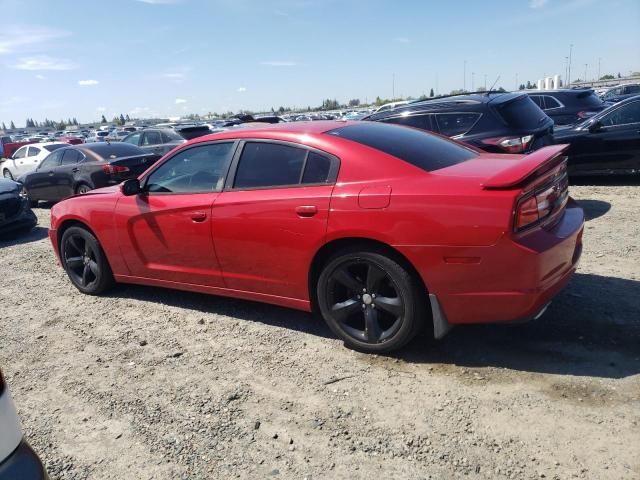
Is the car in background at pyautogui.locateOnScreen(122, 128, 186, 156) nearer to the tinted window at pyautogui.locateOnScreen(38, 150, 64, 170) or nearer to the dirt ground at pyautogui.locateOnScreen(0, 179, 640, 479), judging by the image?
the tinted window at pyautogui.locateOnScreen(38, 150, 64, 170)

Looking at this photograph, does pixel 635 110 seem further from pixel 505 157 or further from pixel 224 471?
pixel 224 471

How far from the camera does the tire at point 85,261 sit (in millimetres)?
5238

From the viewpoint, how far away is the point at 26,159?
1720cm

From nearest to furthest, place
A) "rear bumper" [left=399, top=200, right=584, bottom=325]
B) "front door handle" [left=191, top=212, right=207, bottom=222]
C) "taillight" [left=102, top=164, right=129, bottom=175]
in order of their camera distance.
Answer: "rear bumper" [left=399, top=200, right=584, bottom=325], "front door handle" [left=191, top=212, right=207, bottom=222], "taillight" [left=102, top=164, right=129, bottom=175]

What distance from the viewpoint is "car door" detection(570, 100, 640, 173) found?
816 cm

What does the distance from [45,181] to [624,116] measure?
11.4m

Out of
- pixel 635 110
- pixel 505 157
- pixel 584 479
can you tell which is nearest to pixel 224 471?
pixel 584 479

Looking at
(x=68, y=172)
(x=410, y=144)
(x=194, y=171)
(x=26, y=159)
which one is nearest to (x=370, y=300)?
(x=410, y=144)

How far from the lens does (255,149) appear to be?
413 cm

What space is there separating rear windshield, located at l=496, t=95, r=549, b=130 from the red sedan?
2936mm

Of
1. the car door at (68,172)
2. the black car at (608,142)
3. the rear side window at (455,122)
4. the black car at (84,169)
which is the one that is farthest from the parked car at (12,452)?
the car door at (68,172)

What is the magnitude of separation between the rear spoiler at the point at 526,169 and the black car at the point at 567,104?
11379 millimetres

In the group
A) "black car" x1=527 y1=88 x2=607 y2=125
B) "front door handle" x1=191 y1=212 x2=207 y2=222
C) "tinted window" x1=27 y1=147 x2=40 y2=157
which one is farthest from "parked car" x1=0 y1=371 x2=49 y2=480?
"tinted window" x1=27 y1=147 x2=40 y2=157

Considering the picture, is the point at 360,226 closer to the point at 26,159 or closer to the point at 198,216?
the point at 198,216
